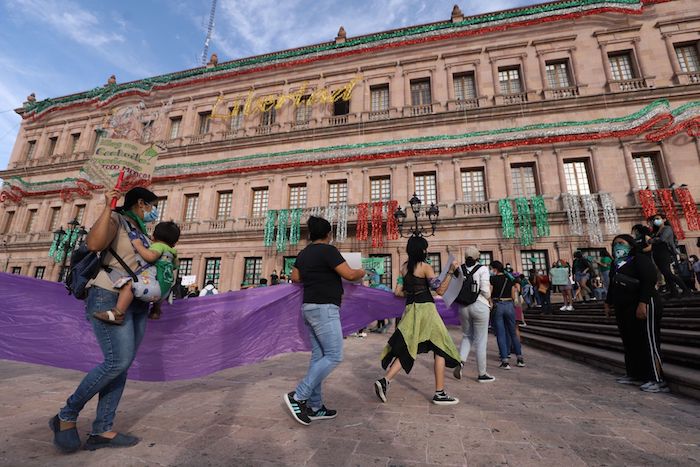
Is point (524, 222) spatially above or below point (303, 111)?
below

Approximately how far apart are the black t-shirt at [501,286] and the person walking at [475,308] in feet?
2.94

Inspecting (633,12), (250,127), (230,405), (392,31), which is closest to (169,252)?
(230,405)

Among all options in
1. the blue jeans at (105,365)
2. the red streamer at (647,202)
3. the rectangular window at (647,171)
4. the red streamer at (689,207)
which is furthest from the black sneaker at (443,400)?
the rectangular window at (647,171)

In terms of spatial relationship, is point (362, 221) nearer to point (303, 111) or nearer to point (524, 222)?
point (524, 222)

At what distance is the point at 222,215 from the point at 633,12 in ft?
86.7

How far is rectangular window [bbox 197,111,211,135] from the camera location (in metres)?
23.1

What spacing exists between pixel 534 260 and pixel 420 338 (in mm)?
13634

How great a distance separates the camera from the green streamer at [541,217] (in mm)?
14938

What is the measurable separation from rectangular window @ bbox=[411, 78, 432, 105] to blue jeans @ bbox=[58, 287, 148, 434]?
66.4 ft

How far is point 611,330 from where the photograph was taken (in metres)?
6.62

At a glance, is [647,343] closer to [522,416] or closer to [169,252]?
[522,416]

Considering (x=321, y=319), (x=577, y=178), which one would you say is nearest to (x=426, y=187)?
(x=577, y=178)

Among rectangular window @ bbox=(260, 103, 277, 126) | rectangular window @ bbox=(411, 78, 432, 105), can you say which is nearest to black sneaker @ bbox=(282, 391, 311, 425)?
rectangular window @ bbox=(411, 78, 432, 105)

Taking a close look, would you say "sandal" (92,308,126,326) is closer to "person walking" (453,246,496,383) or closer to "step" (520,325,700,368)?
"person walking" (453,246,496,383)
